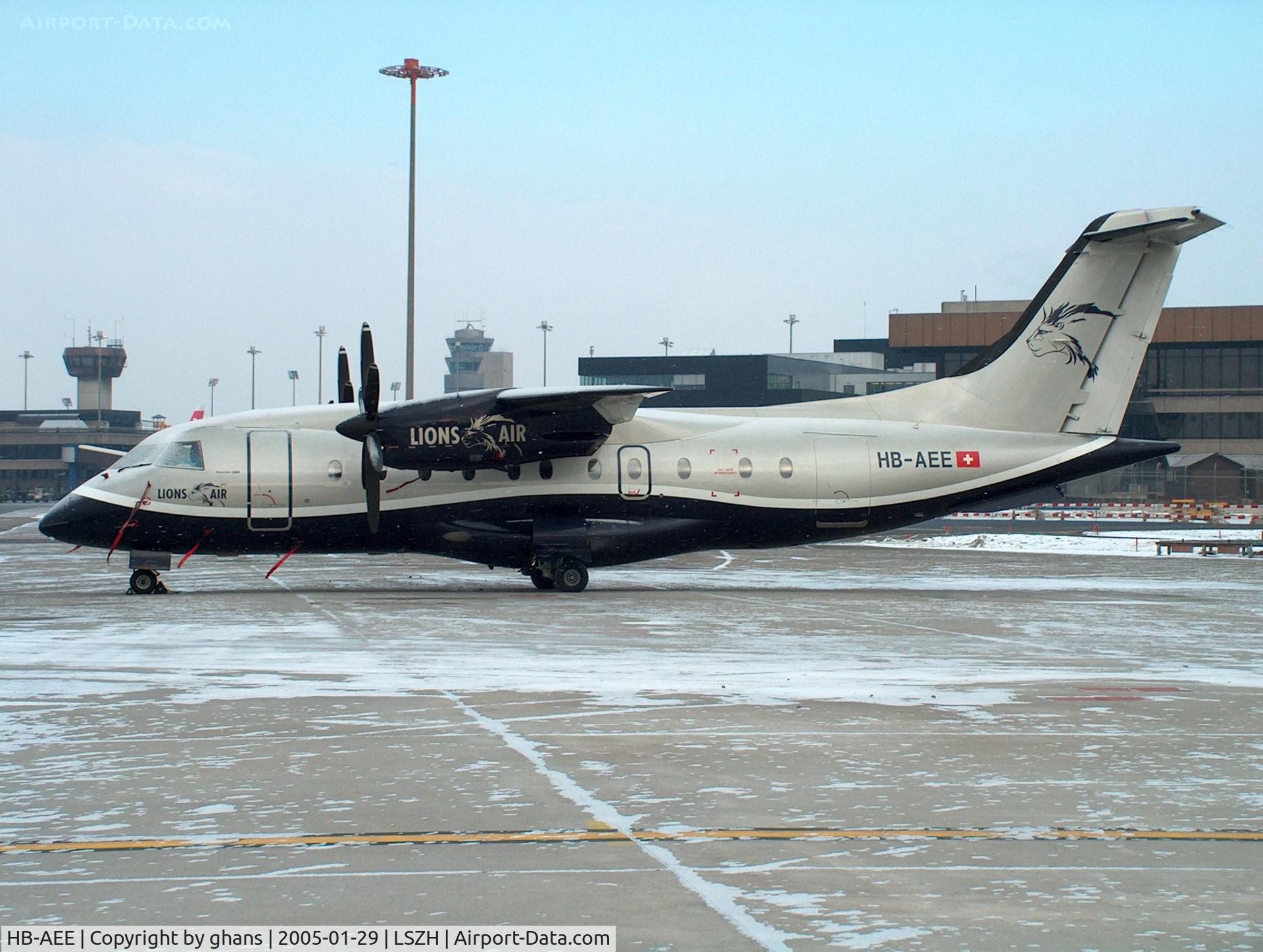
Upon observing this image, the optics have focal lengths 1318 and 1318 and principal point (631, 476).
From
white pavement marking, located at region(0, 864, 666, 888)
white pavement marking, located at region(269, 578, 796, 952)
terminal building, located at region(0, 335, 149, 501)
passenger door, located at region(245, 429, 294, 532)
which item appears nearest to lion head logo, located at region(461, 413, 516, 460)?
passenger door, located at region(245, 429, 294, 532)

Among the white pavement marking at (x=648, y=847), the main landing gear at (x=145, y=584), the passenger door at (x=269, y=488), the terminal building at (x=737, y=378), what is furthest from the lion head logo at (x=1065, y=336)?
the terminal building at (x=737, y=378)

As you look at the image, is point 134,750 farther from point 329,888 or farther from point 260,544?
point 260,544

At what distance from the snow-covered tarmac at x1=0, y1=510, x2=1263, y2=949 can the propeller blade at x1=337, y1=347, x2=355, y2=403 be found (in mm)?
7543

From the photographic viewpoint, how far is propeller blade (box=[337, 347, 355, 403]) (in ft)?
85.6

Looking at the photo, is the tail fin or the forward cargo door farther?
the tail fin

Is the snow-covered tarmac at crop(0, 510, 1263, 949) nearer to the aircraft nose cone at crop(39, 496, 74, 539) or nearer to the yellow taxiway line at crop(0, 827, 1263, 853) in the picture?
the yellow taxiway line at crop(0, 827, 1263, 853)

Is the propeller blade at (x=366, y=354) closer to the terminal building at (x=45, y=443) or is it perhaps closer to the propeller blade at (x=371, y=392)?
the propeller blade at (x=371, y=392)

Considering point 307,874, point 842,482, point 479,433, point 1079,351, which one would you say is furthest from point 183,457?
point 307,874

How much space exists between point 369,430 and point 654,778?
1669 cm

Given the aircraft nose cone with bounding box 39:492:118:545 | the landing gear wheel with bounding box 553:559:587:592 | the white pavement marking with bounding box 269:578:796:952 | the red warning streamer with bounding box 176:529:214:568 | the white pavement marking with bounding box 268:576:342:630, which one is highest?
the aircraft nose cone with bounding box 39:492:118:545

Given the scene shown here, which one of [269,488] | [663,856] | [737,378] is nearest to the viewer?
[663,856]

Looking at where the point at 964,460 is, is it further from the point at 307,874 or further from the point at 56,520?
the point at 307,874

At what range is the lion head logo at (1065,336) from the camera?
27562mm

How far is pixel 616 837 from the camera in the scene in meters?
7.33
